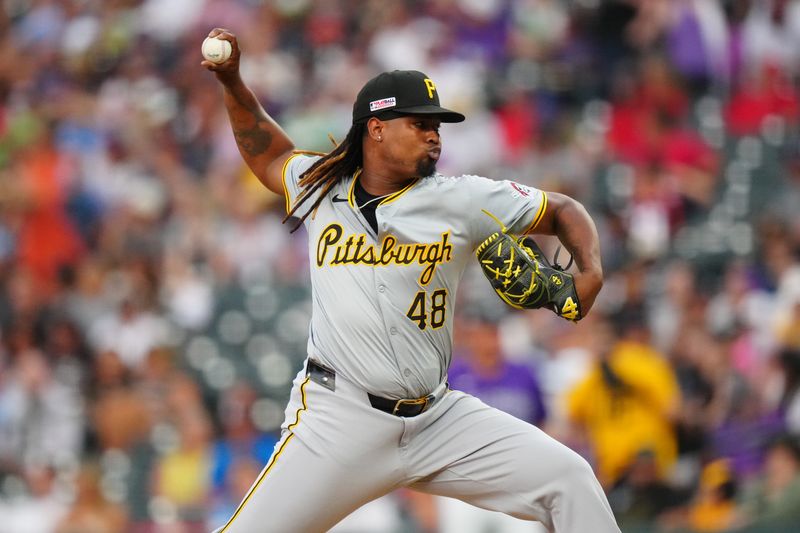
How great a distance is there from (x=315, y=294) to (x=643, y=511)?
10.1 ft

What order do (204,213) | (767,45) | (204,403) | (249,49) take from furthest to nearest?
(249,49), (204,213), (767,45), (204,403)

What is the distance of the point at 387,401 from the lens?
184 inches

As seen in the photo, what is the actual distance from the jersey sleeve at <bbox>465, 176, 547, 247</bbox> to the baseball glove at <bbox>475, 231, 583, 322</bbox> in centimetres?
15

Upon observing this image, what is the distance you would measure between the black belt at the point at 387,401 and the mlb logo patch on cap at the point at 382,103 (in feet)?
3.02

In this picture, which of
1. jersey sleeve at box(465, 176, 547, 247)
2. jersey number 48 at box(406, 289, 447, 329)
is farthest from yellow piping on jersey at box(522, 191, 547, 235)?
jersey number 48 at box(406, 289, 447, 329)

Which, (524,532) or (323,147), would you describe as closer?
(524,532)

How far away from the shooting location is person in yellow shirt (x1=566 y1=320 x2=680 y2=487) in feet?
24.6

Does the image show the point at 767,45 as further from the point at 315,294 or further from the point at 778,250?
the point at 315,294

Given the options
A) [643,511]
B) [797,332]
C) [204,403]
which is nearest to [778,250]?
[797,332]

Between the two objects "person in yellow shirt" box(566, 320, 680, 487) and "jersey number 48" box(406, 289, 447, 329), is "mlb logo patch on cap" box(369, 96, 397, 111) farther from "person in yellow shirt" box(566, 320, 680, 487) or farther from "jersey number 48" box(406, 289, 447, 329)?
"person in yellow shirt" box(566, 320, 680, 487)

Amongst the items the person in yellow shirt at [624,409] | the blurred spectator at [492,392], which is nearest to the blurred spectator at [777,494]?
the person in yellow shirt at [624,409]

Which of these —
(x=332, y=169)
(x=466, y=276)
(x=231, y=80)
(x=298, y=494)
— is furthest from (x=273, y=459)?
(x=466, y=276)

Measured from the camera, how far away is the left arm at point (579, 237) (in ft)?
14.9

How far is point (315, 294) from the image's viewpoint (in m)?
4.87
